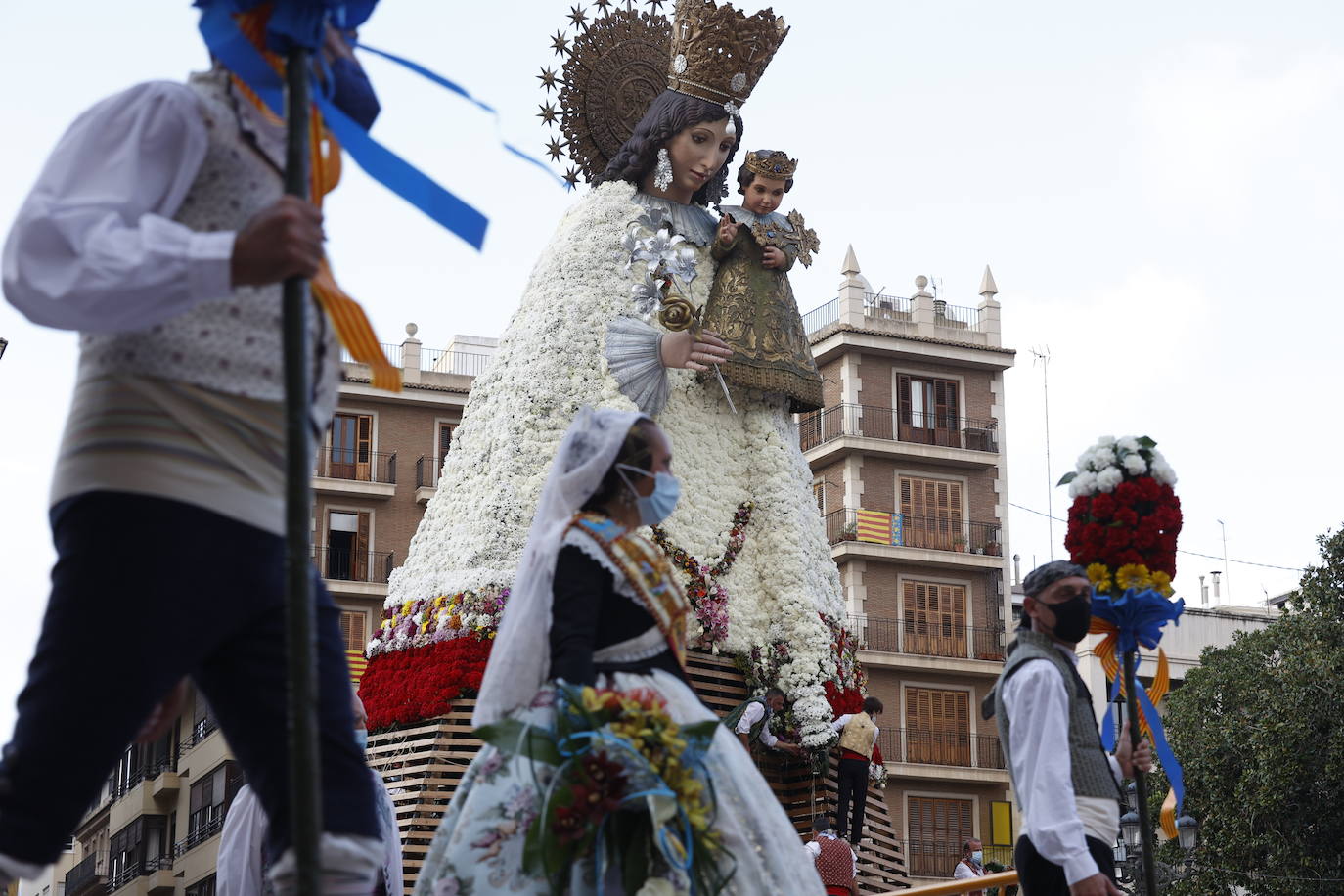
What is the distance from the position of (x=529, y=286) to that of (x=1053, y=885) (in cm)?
673

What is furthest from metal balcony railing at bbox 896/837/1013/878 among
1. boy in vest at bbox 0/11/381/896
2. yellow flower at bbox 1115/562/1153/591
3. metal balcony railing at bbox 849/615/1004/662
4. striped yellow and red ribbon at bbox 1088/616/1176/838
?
boy in vest at bbox 0/11/381/896

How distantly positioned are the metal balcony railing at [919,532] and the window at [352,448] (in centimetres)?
1173

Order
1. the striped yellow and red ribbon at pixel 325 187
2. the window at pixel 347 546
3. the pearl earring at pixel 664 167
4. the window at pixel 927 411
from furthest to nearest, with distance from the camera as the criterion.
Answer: the window at pixel 927 411 → the window at pixel 347 546 → the pearl earring at pixel 664 167 → the striped yellow and red ribbon at pixel 325 187

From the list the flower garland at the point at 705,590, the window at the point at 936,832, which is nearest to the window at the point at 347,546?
the window at the point at 936,832

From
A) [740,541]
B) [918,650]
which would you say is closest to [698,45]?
[740,541]

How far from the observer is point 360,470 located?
46.6m

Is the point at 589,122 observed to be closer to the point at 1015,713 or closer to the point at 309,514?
the point at 1015,713

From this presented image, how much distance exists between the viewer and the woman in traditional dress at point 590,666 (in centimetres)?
556

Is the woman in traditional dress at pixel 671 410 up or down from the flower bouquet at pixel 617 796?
up

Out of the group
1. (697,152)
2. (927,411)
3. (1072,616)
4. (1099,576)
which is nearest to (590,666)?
(1072,616)

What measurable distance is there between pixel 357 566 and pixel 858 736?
34.6m

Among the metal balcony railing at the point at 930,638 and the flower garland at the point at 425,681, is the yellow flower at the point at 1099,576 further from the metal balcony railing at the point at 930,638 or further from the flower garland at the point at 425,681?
the metal balcony railing at the point at 930,638

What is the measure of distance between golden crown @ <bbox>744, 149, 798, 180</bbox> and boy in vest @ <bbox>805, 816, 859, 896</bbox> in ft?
13.7

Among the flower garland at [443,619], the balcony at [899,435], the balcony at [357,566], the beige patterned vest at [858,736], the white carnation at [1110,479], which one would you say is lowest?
the beige patterned vest at [858,736]
